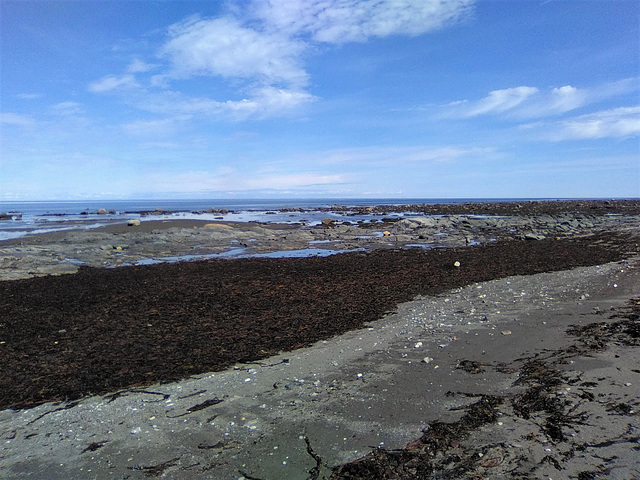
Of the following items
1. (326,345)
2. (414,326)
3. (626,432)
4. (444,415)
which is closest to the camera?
(626,432)

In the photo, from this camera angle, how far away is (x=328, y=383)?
227 inches

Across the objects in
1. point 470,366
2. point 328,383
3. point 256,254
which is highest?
point 470,366

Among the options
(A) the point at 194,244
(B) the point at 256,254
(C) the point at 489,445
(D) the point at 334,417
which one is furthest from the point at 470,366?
(A) the point at 194,244

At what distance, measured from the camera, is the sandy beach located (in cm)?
393

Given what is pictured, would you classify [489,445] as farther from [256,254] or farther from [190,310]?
[256,254]

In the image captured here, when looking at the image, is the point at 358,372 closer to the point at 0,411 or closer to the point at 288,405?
the point at 288,405

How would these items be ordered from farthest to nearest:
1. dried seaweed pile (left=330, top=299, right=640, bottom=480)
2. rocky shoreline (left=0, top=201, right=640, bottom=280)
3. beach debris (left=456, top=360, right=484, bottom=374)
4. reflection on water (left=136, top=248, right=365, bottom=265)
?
reflection on water (left=136, top=248, right=365, bottom=265) < rocky shoreline (left=0, top=201, right=640, bottom=280) < beach debris (left=456, top=360, right=484, bottom=374) < dried seaweed pile (left=330, top=299, right=640, bottom=480)

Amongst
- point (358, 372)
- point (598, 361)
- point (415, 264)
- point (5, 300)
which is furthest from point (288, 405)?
point (415, 264)

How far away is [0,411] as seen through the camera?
5270 millimetres

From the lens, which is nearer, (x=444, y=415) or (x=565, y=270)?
(x=444, y=415)

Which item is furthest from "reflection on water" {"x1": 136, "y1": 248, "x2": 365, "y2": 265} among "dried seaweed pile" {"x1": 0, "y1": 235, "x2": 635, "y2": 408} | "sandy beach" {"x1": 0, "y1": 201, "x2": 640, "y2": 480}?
"sandy beach" {"x1": 0, "y1": 201, "x2": 640, "y2": 480}

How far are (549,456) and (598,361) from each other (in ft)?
9.80

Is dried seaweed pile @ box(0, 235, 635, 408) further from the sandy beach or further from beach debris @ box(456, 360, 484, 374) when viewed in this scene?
beach debris @ box(456, 360, 484, 374)

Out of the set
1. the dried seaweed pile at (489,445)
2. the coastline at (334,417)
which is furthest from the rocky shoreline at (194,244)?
the dried seaweed pile at (489,445)
